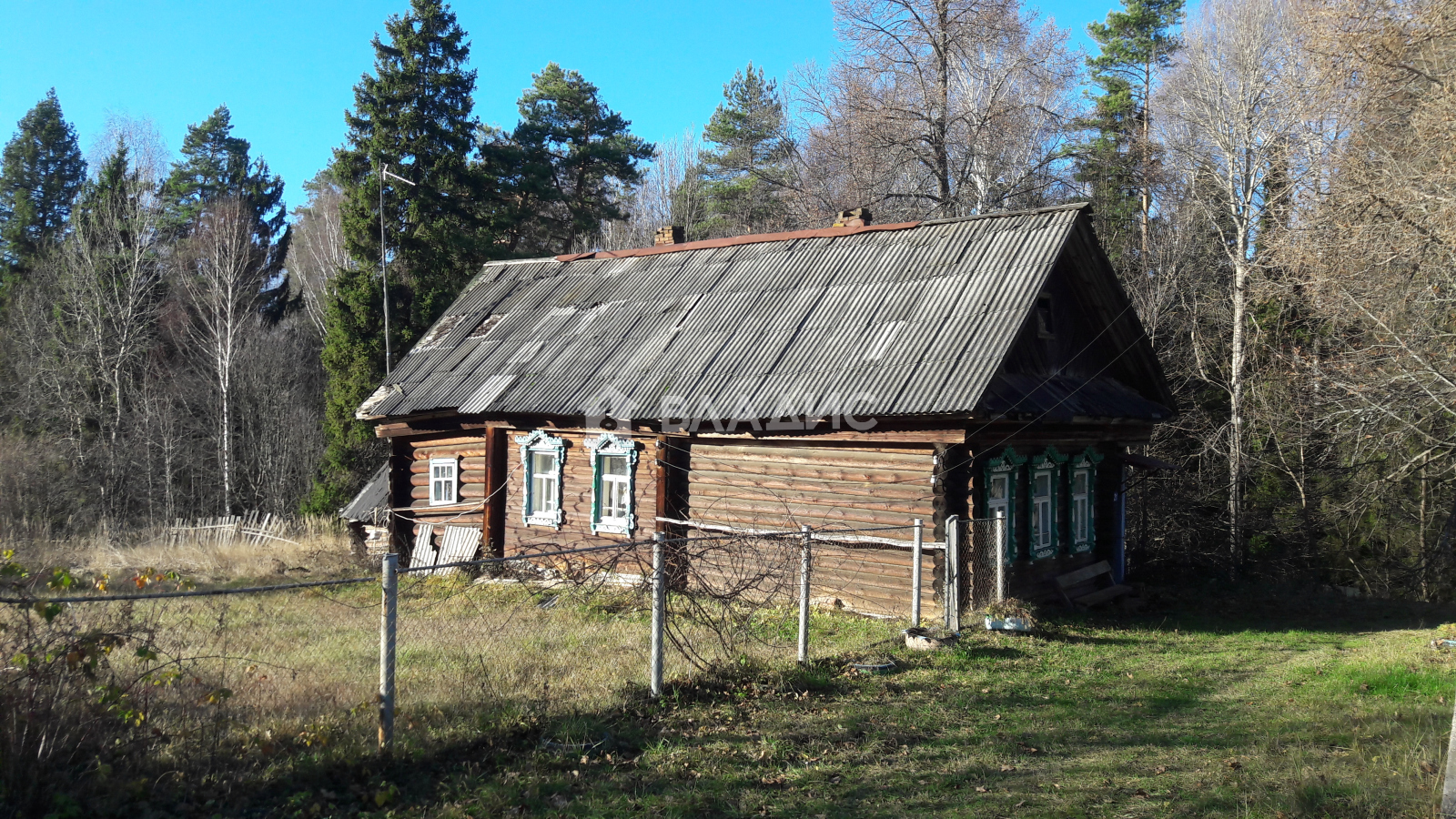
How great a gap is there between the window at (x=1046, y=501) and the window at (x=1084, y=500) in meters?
0.60

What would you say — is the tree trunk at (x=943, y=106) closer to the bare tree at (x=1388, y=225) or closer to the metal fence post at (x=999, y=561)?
the bare tree at (x=1388, y=225)

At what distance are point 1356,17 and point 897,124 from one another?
37.0ft

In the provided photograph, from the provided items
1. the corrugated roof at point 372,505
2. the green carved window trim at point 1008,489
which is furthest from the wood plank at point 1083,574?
the corrugated roof at point 372,505

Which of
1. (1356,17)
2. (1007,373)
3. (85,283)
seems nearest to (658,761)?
(1007,373)

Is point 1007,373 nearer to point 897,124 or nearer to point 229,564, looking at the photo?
point 897,124

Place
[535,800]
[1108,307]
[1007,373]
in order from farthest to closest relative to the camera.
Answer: [1108,307] < [1007,373] < [535,800]

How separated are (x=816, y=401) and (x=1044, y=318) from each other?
421 centimetres

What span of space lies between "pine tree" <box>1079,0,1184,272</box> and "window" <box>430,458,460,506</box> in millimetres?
18892

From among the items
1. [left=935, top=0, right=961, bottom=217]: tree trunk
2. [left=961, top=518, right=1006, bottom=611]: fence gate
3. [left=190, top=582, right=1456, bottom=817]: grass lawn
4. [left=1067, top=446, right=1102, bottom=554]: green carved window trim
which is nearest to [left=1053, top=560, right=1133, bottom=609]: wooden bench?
[left=1067, top=446, right=1102, bottom=554]: green carved window trim

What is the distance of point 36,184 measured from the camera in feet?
124

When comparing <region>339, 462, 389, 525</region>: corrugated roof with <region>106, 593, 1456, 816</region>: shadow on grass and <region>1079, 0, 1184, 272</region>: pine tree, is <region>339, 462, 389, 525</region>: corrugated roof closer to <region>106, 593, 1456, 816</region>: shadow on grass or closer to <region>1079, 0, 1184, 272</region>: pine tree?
<region>106, 593, 1456, 816</region>: shadow on grass

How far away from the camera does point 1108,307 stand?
16.1 meters

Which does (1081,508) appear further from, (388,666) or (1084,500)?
(388,666)

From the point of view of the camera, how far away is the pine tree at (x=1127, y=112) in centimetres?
2842
